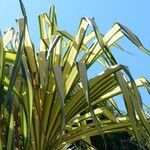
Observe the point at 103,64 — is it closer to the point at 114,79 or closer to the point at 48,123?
the point at 114,79

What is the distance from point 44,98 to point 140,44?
44 cm

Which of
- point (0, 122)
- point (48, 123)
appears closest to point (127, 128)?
point (48, 123)

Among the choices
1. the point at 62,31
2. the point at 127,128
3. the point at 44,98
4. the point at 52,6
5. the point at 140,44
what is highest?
the point at 52,6

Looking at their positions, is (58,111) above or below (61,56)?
below

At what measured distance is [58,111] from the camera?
67.6 inches

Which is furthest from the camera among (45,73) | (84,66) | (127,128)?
(127,128)

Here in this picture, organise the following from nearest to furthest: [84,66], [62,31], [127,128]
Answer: [84,66]
[127,128]
[62,31]

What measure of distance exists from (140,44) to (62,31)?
422 mm

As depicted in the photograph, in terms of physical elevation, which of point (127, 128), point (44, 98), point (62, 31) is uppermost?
point (62, 31)

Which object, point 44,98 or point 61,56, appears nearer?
point 44,98

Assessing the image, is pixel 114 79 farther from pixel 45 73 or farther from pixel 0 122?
pixel 0 122

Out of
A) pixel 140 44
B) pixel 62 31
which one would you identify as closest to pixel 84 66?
pixel 140 44

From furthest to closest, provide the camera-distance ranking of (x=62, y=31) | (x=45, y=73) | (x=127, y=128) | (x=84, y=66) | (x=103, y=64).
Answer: (x=103, y=64)
(x=62, y=31)
(x=127, y=128)
(x=45, y=73)
(x=84, y=66)

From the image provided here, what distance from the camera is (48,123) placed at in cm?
173
